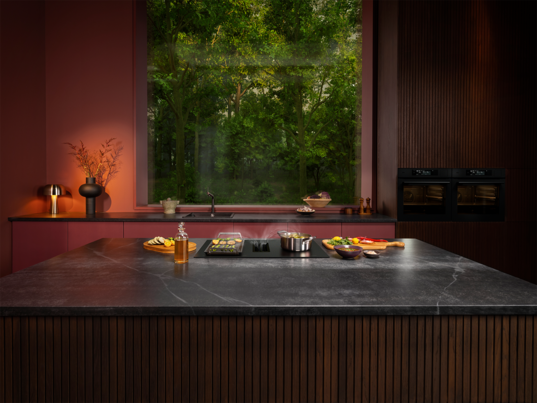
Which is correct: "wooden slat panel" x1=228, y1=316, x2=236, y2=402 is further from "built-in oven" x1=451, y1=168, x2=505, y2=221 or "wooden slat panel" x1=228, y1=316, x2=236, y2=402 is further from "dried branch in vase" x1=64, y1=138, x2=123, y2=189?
"dried branch in vase" x1=64, y1=138, x2=123, y2=189

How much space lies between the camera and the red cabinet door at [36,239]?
3.63 metres

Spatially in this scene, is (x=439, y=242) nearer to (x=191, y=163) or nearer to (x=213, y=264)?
(x=213, y=264)

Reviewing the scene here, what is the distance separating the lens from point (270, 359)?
4.03 ft

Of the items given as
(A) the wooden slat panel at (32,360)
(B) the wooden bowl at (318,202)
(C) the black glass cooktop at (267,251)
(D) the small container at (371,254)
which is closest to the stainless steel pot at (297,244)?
(C) the black glass cooktop at (267,251)

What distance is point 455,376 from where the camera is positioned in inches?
47.9

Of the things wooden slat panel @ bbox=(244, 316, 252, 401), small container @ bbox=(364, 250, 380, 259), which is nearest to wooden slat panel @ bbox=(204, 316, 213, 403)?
wooden slat panel @ bbox=(244, 316, 252, 401)

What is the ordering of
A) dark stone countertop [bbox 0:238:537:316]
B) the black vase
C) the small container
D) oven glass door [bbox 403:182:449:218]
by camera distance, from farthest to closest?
the black vase, oven glass door [bbox 403:182:449:218], the small container, dark stone countertop [bbox 0:238:537:316]

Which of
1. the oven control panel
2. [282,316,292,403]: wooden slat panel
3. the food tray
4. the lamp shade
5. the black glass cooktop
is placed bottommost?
[282,316,292,403]: wooden slat panel

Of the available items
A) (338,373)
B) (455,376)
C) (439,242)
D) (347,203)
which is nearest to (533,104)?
(439,242)

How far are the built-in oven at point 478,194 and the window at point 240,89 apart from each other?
123 centimetres

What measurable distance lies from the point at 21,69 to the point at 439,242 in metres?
4.62

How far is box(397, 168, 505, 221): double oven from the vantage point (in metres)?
3.59

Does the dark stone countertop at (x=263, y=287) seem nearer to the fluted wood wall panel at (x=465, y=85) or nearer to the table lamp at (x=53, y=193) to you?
the fluted wood wall panel at (x=465, y=85)

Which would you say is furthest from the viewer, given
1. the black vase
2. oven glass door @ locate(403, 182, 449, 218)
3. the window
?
the window
